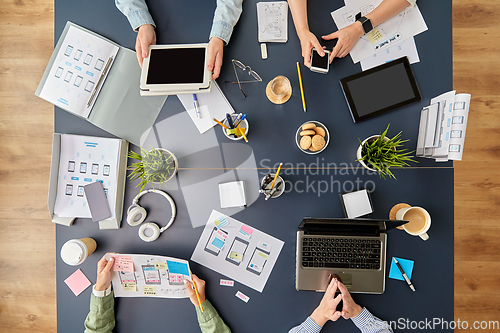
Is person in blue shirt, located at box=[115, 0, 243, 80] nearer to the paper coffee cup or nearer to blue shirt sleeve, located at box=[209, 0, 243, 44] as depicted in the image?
blue shirt sleeve, located at box=[209, 0, 243, 44]

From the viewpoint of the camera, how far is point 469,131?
1.65 metres

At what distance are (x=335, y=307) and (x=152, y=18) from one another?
1.56 metres

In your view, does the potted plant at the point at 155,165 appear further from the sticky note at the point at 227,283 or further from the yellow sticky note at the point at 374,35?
the yellow sticky note at the point at 374,35

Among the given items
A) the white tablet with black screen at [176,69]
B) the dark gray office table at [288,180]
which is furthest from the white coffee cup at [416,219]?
the white tablet with black screen at [176,69]

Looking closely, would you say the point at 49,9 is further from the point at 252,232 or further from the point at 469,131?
the point at 469,131

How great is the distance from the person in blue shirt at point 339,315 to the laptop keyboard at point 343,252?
84 mm

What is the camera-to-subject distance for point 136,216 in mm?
1210

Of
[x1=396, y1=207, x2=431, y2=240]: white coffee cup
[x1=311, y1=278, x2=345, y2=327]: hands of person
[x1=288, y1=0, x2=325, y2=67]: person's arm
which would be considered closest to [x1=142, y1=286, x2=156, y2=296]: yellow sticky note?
[x1=311, y1=278, x2=345, y2=327]: hands of person

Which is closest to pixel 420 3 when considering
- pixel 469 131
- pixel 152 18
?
pixel 469 131

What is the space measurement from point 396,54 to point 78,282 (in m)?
1.81

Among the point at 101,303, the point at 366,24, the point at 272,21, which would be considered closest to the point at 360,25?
the point at 366,24

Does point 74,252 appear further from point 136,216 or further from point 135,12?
point 135,12

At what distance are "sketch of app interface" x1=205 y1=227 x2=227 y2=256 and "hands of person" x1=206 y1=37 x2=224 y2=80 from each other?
0.71 metres

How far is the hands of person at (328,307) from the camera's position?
1.10 m
